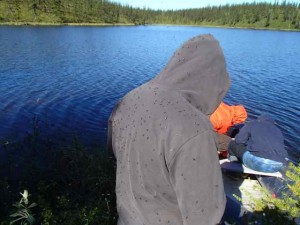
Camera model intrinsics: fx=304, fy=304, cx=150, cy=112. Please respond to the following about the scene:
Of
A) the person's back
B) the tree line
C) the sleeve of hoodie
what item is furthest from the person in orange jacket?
the tree line

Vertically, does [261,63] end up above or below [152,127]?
below

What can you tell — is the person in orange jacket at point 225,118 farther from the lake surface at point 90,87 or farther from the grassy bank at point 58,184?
the lake surface at point 90,87

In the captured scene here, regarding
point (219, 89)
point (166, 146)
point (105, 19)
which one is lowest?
point (105, 19)

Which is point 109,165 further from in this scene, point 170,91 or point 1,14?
point 1,14

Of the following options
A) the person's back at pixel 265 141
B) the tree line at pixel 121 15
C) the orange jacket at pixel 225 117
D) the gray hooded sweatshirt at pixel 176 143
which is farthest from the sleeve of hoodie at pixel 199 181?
the tree line at pixel 121 15

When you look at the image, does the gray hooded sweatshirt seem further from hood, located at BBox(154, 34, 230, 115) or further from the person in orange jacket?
the person in orange jacket

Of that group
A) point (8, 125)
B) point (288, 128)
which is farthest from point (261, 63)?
point (8, 125)

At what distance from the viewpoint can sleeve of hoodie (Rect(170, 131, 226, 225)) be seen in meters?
1.51

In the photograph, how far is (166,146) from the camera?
1.58 m

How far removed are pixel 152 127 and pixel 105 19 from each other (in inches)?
5298

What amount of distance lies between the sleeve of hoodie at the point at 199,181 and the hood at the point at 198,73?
30cm

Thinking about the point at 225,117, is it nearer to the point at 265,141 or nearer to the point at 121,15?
the point at 265,141

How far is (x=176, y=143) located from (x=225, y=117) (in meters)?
7.25

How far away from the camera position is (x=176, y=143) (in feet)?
5.01
